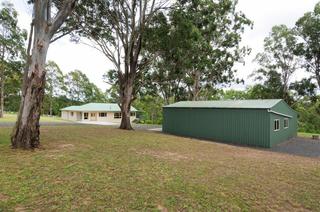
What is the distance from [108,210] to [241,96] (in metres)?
44.4

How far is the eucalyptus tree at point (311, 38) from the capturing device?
2348 centimetres

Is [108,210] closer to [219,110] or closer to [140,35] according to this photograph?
[219,110]

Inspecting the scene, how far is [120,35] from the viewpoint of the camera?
660 inches

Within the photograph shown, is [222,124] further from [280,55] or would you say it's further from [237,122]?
[280,55]

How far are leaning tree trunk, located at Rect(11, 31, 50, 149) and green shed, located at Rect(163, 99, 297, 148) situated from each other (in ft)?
40.1

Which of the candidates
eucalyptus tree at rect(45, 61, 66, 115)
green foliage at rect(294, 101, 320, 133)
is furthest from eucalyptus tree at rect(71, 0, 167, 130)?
eucalyptus tree at rect(45, 61, 66, 115)

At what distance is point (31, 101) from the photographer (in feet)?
24.2

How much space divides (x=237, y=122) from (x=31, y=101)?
1267cm

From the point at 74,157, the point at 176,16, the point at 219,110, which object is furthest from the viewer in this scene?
the point at 219,110

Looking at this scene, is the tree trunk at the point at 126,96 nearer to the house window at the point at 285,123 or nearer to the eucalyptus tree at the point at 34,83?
the eucalyptus tree at the point at 34,83

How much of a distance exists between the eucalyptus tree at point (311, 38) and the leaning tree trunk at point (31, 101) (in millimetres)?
27731

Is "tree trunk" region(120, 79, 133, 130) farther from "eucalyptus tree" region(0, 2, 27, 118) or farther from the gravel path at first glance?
"eucalyptus tree" region(0, 2, 27, 118)

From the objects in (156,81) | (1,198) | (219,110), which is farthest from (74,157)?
(156,81)

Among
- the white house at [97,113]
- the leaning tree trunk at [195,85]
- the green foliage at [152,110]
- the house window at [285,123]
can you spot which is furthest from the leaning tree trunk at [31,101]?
the green foliage at [152,110]
